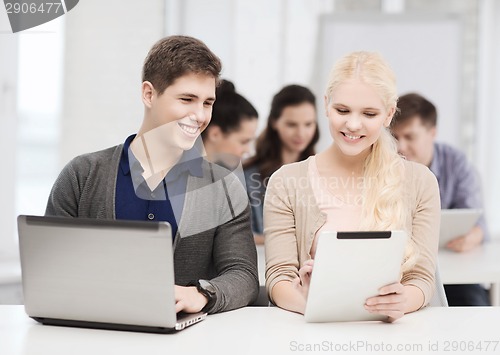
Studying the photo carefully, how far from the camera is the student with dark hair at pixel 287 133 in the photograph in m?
3.61

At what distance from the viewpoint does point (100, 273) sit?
1535mm

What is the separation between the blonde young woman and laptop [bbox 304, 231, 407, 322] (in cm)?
19

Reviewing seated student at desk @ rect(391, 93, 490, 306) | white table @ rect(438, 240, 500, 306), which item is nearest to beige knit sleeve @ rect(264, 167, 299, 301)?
white table @ rect(438, 240, 500, 306)

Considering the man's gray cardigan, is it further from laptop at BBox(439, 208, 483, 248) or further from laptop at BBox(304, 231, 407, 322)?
laptop at BBox(439, 208, 483, 248)

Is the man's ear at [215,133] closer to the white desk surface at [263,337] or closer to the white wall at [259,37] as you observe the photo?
the white wall at [259,37]

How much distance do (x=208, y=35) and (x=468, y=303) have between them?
2331 millimetres

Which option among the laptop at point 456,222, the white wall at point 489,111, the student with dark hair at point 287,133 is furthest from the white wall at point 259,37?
the laptop at point 456,222

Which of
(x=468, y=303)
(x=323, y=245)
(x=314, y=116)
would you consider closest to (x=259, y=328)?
(x=323, y=245)

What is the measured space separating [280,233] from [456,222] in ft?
4.27

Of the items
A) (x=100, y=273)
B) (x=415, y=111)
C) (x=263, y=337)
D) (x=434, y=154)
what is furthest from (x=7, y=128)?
(x=263, y=337)

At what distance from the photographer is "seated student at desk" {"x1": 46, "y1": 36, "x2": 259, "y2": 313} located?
1.88 meters

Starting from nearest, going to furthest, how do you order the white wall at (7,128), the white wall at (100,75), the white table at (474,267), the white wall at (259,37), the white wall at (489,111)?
the white table at (474,267), the white wall at (7,128), the white wall at (100,75), the white wall at (259,37), the white wall at (489,111)

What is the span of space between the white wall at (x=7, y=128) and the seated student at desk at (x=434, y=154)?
5.92 feet

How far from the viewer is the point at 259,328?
165 cm
